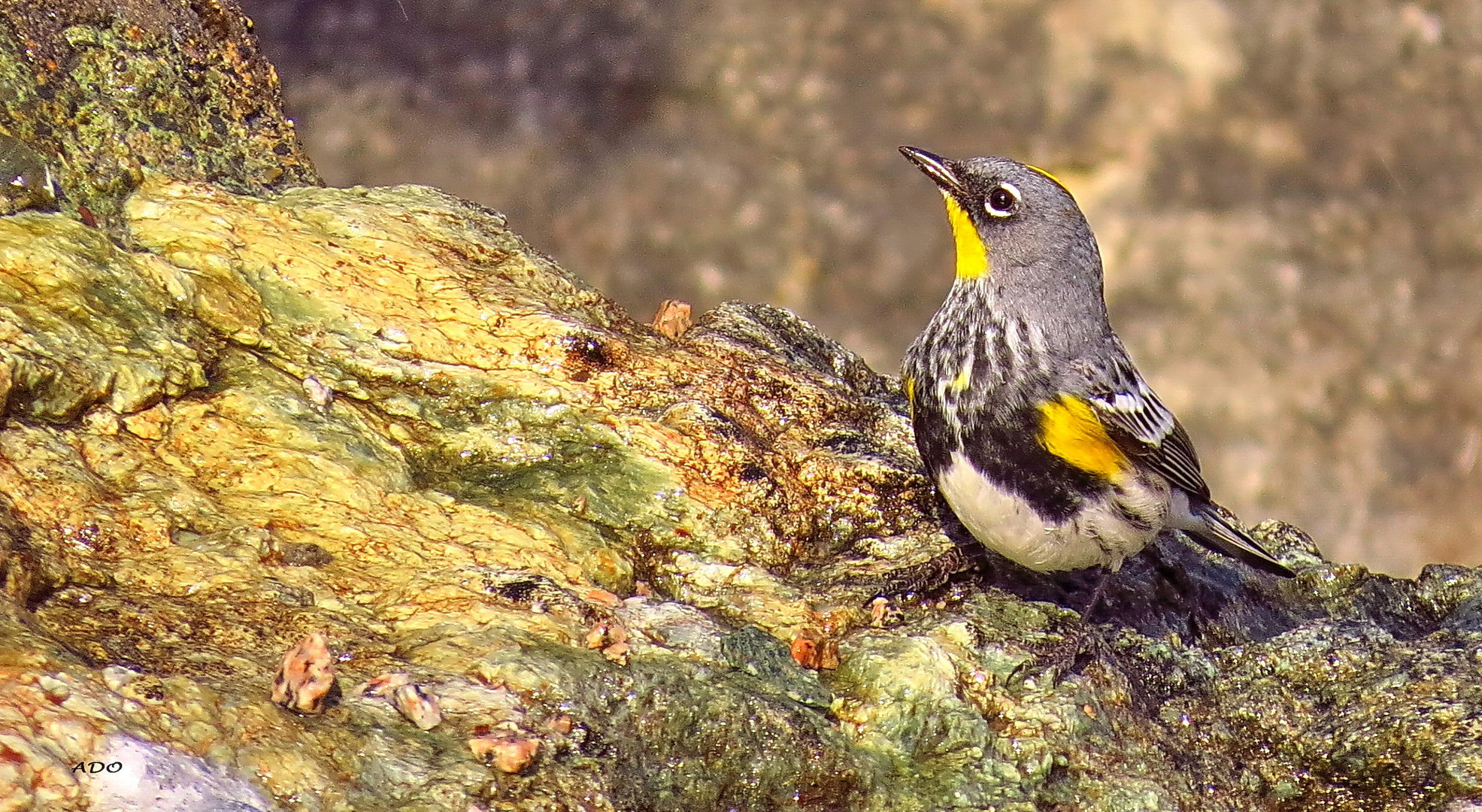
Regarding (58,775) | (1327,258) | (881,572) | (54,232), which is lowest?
(58,775)

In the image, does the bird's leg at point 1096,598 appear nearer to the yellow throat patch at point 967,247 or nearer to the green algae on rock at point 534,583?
the green algae on rock at point 534,583

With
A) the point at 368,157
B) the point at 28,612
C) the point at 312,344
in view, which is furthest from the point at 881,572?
the point at 368,157

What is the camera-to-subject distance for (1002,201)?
219 inches

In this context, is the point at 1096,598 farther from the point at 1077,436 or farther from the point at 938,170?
the point at 938,170

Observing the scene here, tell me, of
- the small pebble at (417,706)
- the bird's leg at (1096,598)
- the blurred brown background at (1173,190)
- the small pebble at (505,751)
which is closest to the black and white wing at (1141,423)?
the bird's leg at (1096,598)

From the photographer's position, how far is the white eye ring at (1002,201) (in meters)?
5.53

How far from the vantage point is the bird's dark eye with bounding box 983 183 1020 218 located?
5.53 m

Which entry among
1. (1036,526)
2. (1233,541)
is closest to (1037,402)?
(1036,526)

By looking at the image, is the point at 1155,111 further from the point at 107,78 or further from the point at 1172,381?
the point at 107,78

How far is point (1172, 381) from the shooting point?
981 centimetres

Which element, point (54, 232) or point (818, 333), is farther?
point (818, 333)

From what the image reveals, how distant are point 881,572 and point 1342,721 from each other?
1.67 meters

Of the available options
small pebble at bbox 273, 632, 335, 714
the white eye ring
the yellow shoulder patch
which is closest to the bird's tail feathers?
the yellow shoulder patch

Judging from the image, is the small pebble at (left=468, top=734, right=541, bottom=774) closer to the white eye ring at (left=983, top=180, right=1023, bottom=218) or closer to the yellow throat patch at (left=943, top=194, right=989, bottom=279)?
the yellow throat patch at (left=943, top=194, right=989, bottom=279)
